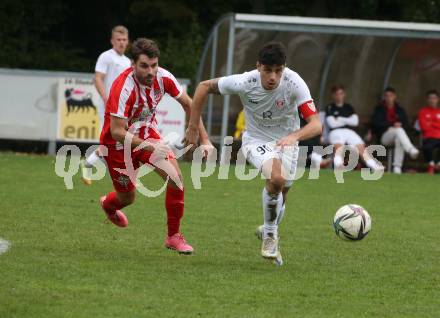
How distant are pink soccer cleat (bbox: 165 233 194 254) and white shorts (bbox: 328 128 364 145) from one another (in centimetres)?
906

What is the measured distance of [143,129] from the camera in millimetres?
8078

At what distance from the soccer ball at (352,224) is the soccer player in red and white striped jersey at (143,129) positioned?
1154mm

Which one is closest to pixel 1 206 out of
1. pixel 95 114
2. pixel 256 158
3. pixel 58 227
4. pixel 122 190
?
pixel 58 227

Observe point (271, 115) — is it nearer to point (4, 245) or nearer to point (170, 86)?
point (170, 86)

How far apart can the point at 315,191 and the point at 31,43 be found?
11.5m

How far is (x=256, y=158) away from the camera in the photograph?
793 centimetres

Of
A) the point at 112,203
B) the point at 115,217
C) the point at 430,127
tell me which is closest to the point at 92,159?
the point at 115,217

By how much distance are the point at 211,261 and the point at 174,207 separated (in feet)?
1.88

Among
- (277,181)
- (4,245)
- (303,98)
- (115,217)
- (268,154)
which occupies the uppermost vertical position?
(303,98)

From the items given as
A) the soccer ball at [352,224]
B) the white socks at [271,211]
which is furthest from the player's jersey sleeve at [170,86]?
the soccer ball at [352,224]

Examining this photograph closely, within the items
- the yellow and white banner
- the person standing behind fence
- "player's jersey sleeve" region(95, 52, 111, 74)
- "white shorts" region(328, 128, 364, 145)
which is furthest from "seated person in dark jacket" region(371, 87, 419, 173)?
"player's jersey sleeve" region(95, 52, 111, 74)

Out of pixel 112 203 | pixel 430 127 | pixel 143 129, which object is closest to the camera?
pixel 143 129

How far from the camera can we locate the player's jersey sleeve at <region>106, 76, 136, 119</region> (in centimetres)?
776

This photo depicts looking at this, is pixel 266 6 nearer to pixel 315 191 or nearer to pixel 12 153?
pixel 12 153
